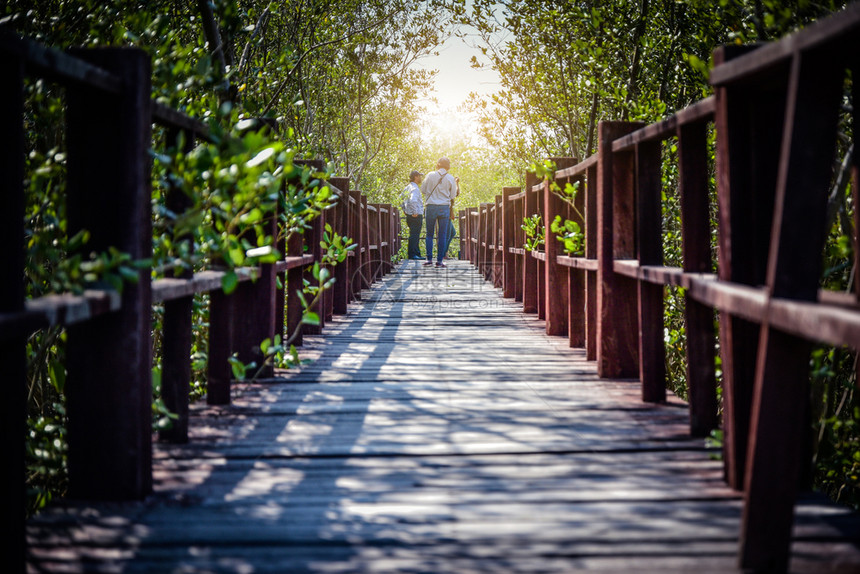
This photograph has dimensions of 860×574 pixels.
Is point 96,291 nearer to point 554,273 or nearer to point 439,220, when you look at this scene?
point 554,273

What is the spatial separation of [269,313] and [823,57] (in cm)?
289

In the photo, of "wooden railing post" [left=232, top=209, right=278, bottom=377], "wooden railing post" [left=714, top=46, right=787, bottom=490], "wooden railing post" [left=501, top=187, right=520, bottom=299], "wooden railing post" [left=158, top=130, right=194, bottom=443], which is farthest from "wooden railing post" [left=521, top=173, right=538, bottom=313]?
"wooden railing post" [left=714, top=46, right=787, bottom=490]

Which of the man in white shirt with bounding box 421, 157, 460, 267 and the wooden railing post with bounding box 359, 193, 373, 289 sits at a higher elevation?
the man in white shirt with bounding box 421, 157, 460, 267

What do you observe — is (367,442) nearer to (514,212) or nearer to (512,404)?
(512,404)

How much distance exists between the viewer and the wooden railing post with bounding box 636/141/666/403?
10.7 feet

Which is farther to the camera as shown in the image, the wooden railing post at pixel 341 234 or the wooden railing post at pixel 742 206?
the wooden railing post at pixel 341 234

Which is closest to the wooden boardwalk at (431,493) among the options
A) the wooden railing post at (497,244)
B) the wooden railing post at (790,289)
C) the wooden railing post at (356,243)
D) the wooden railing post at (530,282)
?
the wooden railing post at (790,289)

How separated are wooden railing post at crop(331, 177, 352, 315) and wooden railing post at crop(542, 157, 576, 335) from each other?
2.00m

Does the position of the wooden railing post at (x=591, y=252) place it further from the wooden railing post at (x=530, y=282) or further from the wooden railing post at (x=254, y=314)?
the wooden railing post at (x=530, y=282)

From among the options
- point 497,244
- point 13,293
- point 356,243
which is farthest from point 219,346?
point 497,244

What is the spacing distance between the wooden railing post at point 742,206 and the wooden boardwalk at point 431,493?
0.84 ft

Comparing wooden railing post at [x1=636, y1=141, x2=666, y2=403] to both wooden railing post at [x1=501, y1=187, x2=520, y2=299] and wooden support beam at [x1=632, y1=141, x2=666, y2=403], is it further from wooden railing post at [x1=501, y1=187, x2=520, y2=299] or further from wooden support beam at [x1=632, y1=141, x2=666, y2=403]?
wooden railing post at [x1=501, y1=187, x2=520, y2=299]

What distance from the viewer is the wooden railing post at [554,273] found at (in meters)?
5.39

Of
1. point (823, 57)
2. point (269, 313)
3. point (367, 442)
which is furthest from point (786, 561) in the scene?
point (269, 313)
